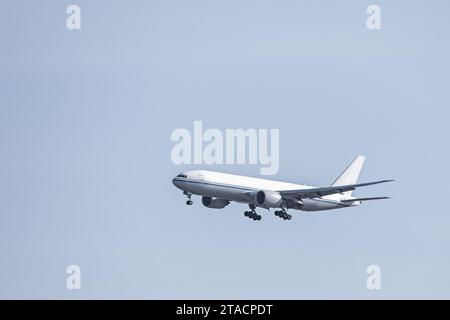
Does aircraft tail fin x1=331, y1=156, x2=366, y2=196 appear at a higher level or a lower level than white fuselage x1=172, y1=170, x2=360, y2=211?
higher

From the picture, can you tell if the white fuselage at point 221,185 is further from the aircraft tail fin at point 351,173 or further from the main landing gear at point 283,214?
the aircraft tail fin at point 351,173

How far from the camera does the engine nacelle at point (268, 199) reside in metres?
99.6

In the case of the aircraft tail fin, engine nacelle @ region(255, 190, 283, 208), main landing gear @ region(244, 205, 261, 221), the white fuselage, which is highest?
the aircraft tail fin

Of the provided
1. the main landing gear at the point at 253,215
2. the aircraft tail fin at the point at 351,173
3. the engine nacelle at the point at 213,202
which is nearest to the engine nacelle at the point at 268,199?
the main landing gear at the point at 253,215

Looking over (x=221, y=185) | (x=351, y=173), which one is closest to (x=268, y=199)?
(x=221, y=185)

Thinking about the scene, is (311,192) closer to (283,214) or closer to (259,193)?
(283,214)

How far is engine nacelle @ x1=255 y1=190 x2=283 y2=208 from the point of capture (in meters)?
99.6

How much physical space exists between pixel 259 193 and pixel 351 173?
23569 mm

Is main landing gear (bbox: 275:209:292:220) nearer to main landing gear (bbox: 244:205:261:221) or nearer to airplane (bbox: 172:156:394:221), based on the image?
airplane (bbox: 172:156:394:221)

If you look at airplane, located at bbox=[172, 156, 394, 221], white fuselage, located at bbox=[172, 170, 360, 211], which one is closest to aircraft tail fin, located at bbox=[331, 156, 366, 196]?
airplane, located at bbox=[172, 156, 394, 221]

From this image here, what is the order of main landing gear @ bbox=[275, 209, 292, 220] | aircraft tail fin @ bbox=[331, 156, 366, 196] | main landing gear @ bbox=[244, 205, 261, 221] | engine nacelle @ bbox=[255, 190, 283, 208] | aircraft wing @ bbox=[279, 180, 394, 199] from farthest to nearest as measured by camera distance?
aircraft tail fin @ bbox=[331, 156, 366, 196] → main landing gear @ bbox=[244, 205, 261, 221] → main landing gear @ bbox=[275, 209, 292, 220] → aircraft wing @ bbox=[279, 180, 394, 199] → engine nacelle @ bbox=[255, 190, 283, 208]

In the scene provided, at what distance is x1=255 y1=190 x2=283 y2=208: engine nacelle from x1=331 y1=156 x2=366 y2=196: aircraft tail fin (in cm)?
1862
